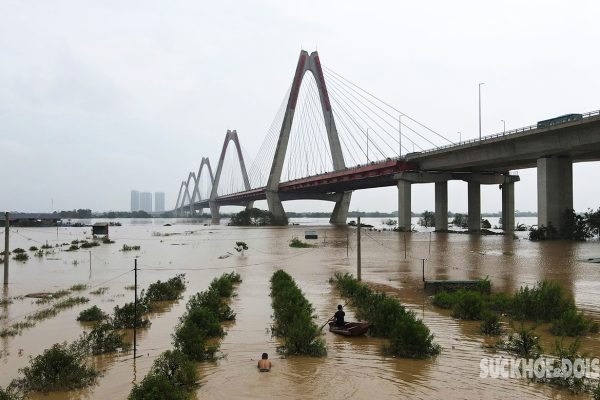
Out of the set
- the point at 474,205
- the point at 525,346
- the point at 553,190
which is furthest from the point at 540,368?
the point at 474,205

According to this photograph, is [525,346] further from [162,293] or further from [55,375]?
[162,293]

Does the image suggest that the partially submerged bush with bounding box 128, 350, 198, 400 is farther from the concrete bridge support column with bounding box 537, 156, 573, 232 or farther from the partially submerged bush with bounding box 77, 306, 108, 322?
the concrete bridge support column with bounding box 537, 156, 573, 232

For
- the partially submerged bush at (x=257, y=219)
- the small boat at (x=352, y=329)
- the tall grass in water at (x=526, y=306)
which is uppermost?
the partially submerged bush at (x=257, y=219)

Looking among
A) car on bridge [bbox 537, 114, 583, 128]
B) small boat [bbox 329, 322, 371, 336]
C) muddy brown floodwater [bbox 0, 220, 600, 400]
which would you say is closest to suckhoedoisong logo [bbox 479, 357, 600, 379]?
muddy brown floodwater [bbox 0, 220, 600, 400]

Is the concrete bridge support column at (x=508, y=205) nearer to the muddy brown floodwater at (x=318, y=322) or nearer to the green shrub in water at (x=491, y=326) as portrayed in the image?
the muddy brown floodwater at (x=318, y=322)

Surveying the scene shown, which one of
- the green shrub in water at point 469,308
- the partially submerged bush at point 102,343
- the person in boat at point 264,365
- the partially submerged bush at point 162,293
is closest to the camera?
the person in boat at point 264,365

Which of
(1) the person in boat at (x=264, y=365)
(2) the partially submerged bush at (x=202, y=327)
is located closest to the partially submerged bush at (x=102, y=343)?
(2) the partially submerged bush at (x=202, y=327)
